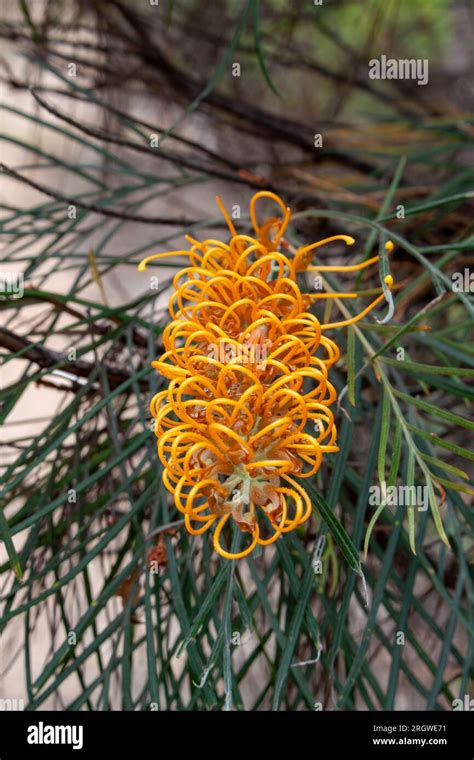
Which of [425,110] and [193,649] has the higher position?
[425,110]

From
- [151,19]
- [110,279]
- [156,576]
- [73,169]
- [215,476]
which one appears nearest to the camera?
[215,476]

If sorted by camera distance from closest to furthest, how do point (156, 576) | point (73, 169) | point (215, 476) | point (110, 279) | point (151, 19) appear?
point (215, 476), point (156, 576), point (73, 169), point (151, 19), point (110, 279)

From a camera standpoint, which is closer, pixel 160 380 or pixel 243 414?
pixel 243 414

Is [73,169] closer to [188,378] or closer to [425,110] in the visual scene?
[188,378]
